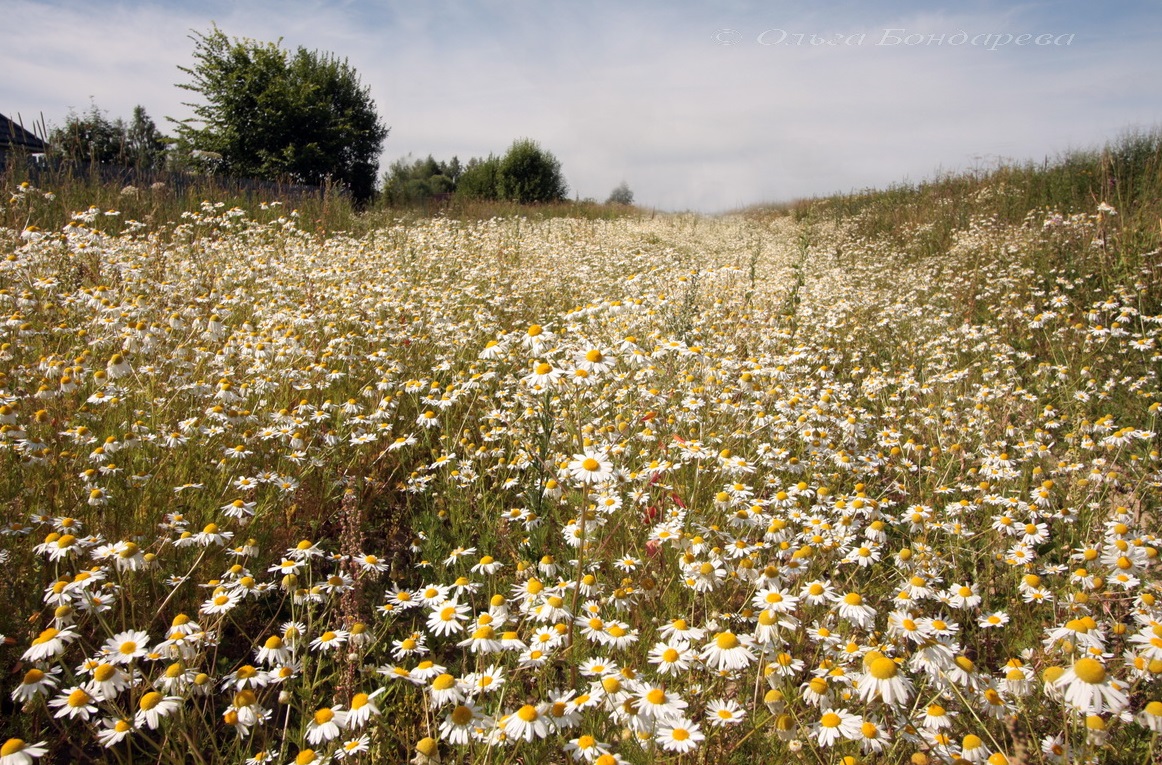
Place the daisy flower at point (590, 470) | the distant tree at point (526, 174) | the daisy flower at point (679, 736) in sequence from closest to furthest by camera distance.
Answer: the daisy flower at point (679, 736)
the daisy flower at point (590, 470)
the distant tree at point (526, 174)

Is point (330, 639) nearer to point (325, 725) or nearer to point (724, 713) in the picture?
point (325, 725)

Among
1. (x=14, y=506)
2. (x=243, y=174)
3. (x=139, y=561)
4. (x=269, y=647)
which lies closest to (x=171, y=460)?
(x=14, y=506)

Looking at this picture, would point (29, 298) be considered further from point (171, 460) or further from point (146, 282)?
point (171, 460)

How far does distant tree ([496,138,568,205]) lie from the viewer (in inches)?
1261

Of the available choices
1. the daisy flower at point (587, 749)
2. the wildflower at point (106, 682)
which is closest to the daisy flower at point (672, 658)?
the daisy flower at point (587, 749)

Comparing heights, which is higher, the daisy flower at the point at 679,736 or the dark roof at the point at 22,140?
the dark roof at the point at 22,140

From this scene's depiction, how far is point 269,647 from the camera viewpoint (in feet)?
5.29

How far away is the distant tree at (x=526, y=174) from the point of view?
1261 inches

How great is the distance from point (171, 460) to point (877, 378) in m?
4.06

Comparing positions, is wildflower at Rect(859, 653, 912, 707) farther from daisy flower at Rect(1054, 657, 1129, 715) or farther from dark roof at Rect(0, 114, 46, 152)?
dark roof at Rect(0, 114, 46, 152)

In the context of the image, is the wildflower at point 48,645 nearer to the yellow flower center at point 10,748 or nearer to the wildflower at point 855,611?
the yellow flower center at point 10,748

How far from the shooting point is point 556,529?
2.81 metres

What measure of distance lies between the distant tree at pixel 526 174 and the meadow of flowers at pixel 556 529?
28.0 metres

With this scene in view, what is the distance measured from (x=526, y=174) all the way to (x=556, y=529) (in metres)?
32.9
